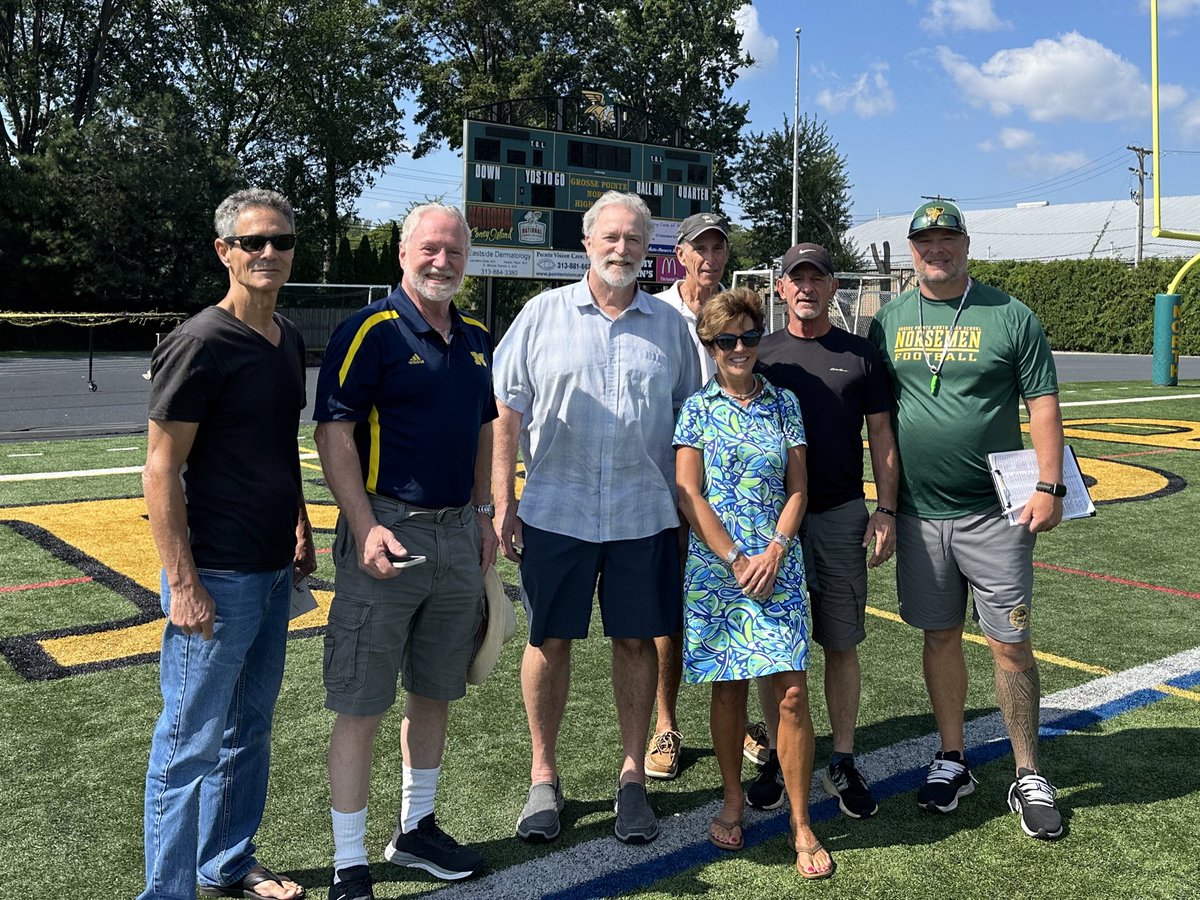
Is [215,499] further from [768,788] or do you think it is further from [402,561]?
[768,788]

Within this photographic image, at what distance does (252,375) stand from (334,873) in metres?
1.40

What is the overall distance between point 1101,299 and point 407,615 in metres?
38.9

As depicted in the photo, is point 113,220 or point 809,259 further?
point 113,220

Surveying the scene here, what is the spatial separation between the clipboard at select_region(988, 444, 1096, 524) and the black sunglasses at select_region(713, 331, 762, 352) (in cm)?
87

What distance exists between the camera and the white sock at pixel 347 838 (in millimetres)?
2768

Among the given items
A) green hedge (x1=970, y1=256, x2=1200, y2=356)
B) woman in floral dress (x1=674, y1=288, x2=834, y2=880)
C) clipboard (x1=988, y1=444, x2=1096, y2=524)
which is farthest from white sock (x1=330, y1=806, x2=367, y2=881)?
green hedge (x1=970, y1=256, x2=1200, y2=356)

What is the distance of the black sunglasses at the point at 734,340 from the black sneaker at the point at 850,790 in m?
1.42

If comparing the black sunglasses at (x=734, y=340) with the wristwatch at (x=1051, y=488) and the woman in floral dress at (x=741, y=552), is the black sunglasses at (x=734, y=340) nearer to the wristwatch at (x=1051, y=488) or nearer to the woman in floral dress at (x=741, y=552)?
the woman in floral dress at (x=741, y=552)

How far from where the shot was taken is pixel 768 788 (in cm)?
348

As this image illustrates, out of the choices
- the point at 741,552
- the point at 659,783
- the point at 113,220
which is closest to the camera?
the point at 741,552

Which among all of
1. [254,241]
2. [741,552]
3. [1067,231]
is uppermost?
[1067,231]

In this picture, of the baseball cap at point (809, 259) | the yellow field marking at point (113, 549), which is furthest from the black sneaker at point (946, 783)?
the yellow field marking at point (113, 549)

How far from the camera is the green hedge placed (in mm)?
34531

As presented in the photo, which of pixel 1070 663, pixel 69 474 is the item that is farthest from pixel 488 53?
pixel 1070 663
